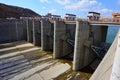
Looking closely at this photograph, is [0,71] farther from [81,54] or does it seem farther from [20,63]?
[81,54]

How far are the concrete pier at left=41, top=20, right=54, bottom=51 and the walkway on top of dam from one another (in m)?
3.63

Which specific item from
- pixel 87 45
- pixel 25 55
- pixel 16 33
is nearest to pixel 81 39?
pixel 87 45

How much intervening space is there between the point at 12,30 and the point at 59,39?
24726mm

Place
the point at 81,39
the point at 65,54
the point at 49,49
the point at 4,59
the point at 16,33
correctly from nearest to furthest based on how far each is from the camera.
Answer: the point at 81,39 → the point at 4,59 → the point at 65,54 → the point at 49,49 → the point at 16,33

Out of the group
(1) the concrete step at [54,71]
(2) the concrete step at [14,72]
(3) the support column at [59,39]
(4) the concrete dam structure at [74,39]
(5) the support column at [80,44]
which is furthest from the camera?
(3) the support column at [59,39]

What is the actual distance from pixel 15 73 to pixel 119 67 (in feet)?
69.7

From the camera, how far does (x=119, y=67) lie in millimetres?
5027

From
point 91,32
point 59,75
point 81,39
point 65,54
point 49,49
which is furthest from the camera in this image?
point 49,49

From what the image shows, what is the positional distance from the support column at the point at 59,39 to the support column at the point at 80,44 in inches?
287

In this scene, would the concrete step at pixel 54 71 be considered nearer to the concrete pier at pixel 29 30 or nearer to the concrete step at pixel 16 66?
the concrete step at pixel 16 66

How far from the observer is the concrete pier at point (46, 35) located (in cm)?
3516

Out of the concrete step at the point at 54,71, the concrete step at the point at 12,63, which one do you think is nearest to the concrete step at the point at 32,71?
the concrete step at the point at 54,71

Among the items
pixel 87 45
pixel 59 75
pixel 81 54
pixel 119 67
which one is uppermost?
pixel 119 67

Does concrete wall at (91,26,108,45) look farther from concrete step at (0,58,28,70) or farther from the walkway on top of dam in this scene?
concrete step at (0,58,28,70)
